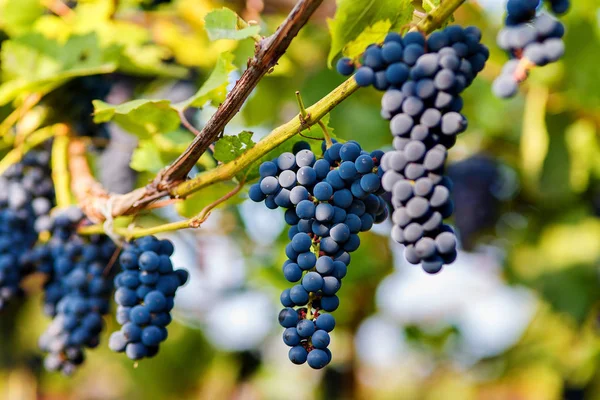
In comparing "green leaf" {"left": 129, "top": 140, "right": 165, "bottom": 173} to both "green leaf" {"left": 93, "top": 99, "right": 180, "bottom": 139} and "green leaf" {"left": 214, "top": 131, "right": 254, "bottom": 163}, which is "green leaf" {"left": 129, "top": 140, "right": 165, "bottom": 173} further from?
"green leaf" {"left": 214, "top": 131, "right": 254, "bottom": 163}

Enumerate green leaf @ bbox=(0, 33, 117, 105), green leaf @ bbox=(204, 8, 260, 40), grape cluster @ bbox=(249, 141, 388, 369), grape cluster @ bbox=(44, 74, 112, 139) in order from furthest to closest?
grape cluster @ bbox=(44, 74, 112, 139) < green leaf @ bbox=(0, 33, 117, 105) < green leaf @ bbox=(204, 8, 260, 40) < grape cluster @ bbox=(249, 141, 388, 369)

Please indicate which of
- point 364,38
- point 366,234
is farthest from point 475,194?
A: point 364,38

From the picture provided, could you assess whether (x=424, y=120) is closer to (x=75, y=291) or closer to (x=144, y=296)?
(x=144, y=296)

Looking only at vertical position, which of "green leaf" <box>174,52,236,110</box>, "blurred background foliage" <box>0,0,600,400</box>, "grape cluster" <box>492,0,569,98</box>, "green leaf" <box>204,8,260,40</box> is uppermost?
"grape cluster" <box>492,0,569,98</box>

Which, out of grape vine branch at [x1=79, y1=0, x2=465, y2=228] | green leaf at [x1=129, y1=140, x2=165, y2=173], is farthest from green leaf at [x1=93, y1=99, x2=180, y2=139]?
grape vine branch at [x1=79, y1=0, x2=465, y2=228]

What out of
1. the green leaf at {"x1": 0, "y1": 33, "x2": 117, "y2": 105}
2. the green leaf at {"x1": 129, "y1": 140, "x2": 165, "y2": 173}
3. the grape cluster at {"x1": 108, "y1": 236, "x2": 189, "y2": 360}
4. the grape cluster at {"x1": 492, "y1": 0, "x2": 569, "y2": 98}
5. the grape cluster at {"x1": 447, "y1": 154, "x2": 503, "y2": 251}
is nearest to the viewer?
the grape cluster at {"x1": 492, "y1": 0, "x2": 569, "y2": 98}

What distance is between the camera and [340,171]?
778 millimetres

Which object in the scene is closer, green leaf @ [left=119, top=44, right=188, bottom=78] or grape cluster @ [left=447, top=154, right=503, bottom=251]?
green leaf @ [left=119, top=44, right=188, bottom=78]

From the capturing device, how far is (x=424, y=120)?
68 centimetres

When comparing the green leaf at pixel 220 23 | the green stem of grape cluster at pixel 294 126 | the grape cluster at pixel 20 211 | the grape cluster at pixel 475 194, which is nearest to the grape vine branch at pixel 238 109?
the green stem of grape cluster at pixel 294 126

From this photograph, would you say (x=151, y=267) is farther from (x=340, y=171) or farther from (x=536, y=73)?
(x=536, y=73)

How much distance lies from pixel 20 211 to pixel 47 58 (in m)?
0.33

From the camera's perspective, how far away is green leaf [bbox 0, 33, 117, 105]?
1.32m

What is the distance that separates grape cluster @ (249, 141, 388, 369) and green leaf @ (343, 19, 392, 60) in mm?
118
